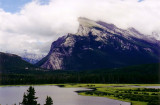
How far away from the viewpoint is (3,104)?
11581 cm

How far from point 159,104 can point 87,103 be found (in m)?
35.2

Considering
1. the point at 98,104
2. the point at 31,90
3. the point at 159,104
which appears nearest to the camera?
the point at 31,90

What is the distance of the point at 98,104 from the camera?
11275cm

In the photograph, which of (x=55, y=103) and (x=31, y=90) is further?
(x=55, y=103)

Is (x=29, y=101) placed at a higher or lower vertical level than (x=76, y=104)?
higher

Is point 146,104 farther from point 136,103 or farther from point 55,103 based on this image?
point 55,103

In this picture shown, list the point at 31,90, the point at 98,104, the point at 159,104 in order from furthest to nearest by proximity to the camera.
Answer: the point at 98,104 → the point at 159,104 → the point at 31,90

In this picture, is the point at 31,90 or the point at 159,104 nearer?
the point at 31,90

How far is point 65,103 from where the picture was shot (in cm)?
11675

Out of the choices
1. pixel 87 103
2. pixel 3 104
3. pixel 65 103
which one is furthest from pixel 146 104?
pixel 3 104

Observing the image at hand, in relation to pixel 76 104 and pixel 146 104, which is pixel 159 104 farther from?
pixel 76 104

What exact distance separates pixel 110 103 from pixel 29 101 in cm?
7080

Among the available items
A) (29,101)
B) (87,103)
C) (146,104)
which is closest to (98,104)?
(87,103)

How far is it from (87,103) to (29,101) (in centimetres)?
6685
